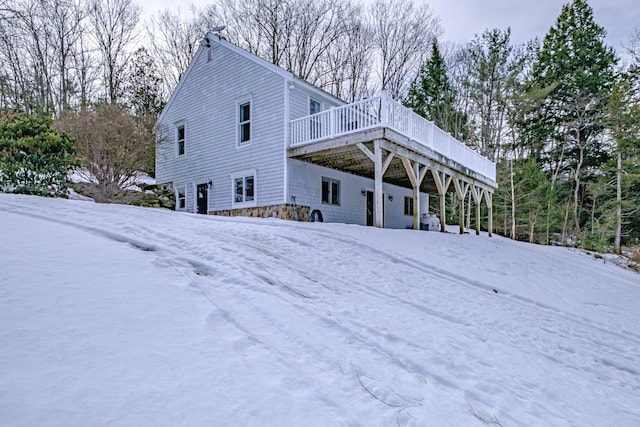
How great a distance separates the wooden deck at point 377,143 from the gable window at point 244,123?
1899 millimetres

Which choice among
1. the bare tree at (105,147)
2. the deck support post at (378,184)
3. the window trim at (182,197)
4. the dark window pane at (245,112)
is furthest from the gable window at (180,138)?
the deck support post at (378,184)

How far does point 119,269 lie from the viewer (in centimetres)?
316

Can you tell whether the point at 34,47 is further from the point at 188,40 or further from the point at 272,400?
the point at 272,400

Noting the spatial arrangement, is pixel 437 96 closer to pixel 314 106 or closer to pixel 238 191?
pixel 314 106

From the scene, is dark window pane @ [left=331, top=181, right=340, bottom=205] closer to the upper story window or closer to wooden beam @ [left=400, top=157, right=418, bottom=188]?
the upper story window

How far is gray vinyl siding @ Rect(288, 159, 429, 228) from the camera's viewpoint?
459 inches

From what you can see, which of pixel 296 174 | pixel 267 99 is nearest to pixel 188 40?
pixel 267 99

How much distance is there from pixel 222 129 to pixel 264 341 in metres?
11.7

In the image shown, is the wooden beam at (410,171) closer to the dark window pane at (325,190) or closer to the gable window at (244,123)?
the dark window pane at (325,190)

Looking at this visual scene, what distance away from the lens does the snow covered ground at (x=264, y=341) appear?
1790mm

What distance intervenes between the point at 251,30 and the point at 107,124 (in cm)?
1407

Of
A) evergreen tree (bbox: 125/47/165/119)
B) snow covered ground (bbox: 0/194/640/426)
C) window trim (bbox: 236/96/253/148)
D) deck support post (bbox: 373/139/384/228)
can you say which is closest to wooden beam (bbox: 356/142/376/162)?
deck support post (bbox: 373/139/384/228)

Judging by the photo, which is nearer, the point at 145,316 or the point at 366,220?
the point at 145,316

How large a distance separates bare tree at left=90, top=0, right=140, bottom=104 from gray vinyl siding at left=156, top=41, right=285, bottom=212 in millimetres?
8051
